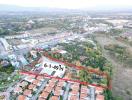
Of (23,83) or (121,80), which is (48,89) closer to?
(23,83)

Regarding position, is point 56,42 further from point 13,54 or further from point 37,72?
point 37,72

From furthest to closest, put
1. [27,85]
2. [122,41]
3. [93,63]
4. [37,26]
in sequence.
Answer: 1. [37,26]
2. [122,41]
3. [93,63]
4. [27,85]

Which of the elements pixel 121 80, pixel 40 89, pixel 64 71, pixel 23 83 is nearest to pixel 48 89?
pixel 40 89

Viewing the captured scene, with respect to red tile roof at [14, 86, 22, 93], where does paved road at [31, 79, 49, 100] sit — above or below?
below

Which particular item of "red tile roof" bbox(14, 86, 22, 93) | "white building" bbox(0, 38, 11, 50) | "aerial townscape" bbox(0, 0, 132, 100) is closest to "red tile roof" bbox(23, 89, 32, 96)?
"aerial townscape" bbox(0, 0, 132, 100)

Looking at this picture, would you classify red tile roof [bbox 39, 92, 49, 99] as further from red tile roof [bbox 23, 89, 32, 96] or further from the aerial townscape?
red tile roof [bbox 23, 89, 32, 96]

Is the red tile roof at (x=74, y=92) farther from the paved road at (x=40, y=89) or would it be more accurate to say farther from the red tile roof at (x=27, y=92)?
the red tile roof at (x=27, y=92)

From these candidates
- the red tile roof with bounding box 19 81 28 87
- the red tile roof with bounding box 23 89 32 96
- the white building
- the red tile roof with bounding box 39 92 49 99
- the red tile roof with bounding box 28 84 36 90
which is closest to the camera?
the red tile roof with bounding box 39 92 49 99

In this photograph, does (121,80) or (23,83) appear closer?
(23,83)

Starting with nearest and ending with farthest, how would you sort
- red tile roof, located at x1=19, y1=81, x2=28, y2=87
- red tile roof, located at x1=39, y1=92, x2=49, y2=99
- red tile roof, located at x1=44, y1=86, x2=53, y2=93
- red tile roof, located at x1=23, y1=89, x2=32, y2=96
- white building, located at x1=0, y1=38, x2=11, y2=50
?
red tile roof, located at x1=39, y1=92, x2=49, y2=99
red tile roof, located at x1=23, y1=89, x2=32, y2=96
red tile roof, located at x1=44, y1=86, x2=53, y2=93
red tile roof, located at x1=19, y1=81, x2=28, y2=87
white building, located at x1=0, y1=38, x2=11, y2=50

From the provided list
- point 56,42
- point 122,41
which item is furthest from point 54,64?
point 122,41

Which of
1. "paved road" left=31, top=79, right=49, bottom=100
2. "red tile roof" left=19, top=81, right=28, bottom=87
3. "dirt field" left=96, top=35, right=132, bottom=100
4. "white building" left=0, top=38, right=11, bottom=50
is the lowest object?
"dirt field" left=96, top=35, right=132, bottom=100
